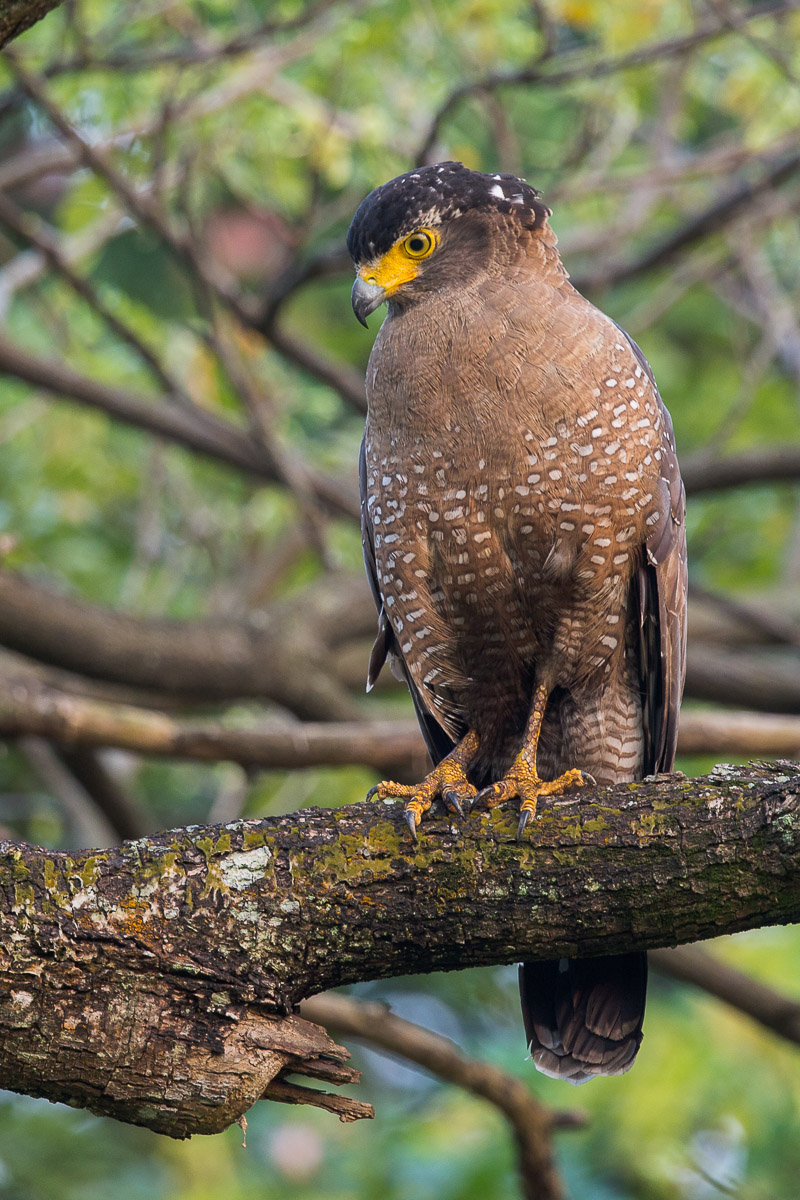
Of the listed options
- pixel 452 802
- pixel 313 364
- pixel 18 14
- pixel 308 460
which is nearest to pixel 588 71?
pixel 313 364

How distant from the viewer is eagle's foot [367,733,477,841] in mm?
2949

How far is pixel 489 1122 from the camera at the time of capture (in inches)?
236

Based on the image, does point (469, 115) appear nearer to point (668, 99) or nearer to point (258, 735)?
point (668, 99)

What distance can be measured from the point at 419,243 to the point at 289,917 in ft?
6.63

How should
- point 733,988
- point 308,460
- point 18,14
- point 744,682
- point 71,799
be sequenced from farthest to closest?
point 308,460
point 71,799
point 744,682
point 733,988
point 18,14

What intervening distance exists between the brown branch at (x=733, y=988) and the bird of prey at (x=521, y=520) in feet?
4.76

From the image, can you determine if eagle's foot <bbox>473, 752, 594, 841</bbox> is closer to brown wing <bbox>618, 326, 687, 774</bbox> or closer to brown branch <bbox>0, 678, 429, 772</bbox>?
brown wing <bbox>618, 326, 687, 774</bbox>

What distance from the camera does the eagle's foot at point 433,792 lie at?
2.95 m

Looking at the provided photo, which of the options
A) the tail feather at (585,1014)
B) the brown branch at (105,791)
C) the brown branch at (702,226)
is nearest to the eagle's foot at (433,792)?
the tail feather at (585,1014)

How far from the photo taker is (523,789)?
310 centimetres

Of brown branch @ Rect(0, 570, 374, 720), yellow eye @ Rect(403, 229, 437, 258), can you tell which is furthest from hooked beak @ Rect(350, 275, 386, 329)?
brown branch @ Rect(0, 570, 374, 720)

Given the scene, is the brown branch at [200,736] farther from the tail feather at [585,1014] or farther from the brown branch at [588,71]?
the brown branch at [588,71]

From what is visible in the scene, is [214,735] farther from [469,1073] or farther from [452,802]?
[452,802]

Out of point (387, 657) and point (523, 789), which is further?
point (387, 657)
